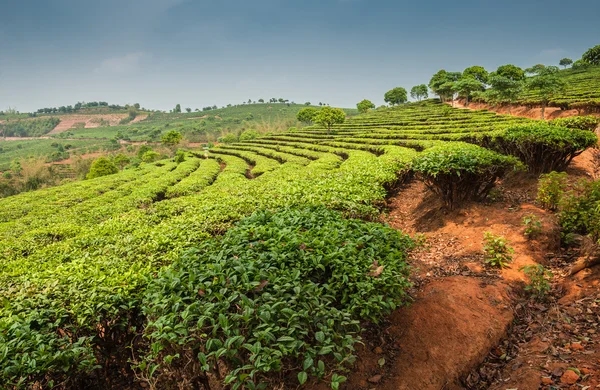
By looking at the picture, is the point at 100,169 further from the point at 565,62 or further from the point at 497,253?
the point at 565,62

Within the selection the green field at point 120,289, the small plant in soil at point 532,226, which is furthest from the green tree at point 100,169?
the small plant in soil at point 532,226

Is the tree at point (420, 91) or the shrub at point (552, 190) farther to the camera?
the tree at point (420, 91)

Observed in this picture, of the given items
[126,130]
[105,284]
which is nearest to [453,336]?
[105,284]

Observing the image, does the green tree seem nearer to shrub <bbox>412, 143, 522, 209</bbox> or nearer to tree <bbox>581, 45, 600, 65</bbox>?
shrub <bbox>412, 143, 522, 209</bbox>

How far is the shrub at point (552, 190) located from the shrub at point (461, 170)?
881 millimetres

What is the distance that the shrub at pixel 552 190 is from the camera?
6355 millimetres

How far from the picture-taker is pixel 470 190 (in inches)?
298

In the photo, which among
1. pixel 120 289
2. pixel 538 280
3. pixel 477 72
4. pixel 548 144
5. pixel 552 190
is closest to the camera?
pixel 120 289

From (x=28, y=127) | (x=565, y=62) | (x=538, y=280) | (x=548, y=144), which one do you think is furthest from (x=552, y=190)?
(x=28, y=127)

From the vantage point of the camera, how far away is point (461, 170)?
278 inches

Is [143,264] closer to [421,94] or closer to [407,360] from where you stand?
[407,360]

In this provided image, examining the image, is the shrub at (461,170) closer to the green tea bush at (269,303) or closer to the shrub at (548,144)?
the shrub at (548,144)

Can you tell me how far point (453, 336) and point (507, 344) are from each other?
0.76 m

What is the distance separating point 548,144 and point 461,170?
3158 millimetres
